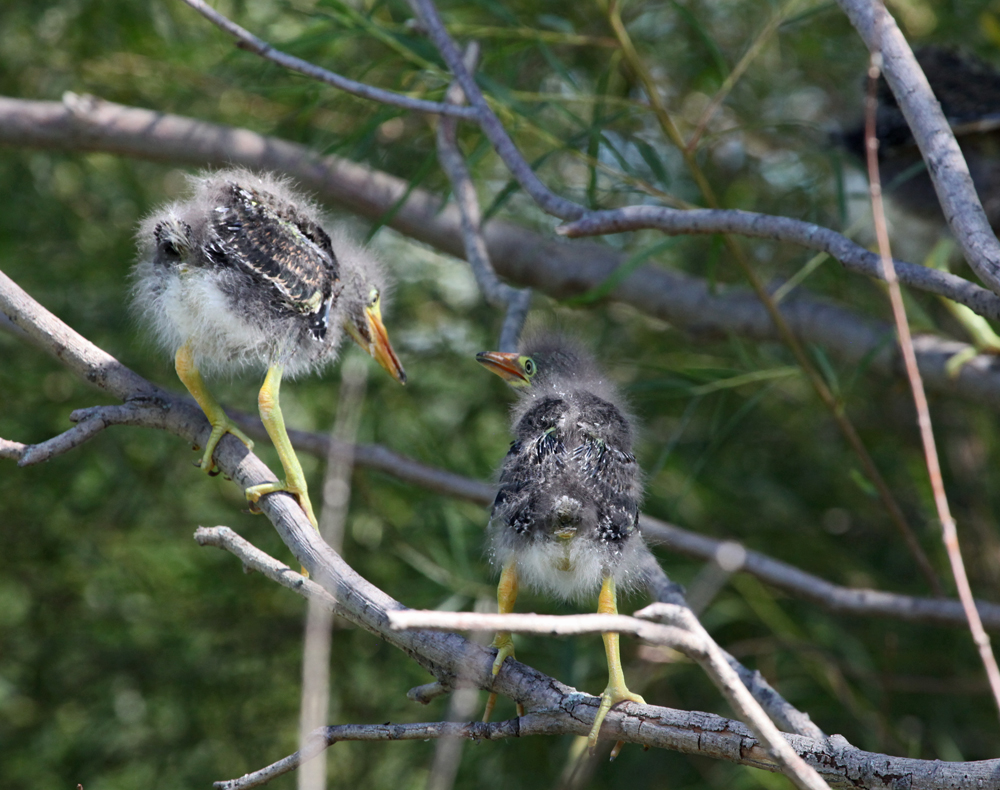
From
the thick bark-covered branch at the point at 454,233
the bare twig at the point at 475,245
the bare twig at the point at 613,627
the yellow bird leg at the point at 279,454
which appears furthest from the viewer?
the thick bark-covered branch at the point at 454,233

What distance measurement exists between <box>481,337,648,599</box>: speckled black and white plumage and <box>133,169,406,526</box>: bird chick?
41 centimetres

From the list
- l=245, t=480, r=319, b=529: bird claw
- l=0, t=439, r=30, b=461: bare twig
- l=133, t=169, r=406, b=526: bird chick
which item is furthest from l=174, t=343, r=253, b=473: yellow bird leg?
l=0, t=439, r=30, b=461: bare twig

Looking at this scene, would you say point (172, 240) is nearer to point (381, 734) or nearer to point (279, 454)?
point (279, 454)

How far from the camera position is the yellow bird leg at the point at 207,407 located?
1784 mm

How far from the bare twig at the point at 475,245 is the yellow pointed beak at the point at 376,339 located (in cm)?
24

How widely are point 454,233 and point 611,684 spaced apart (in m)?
1.88

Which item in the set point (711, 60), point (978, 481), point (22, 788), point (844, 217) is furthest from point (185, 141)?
point (978, 481)

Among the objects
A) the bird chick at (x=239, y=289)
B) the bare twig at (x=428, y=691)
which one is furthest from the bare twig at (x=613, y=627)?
the bird chick at (x=239, y=289)

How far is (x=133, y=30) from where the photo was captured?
3.17 metres

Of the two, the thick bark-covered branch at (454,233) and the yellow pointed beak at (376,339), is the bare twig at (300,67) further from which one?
the thick bark-covered branch at (454,233)

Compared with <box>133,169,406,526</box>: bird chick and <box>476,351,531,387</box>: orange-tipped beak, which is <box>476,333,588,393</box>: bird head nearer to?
<box>476,351,531,387</box>: orange-tipped beak

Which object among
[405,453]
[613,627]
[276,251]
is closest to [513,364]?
[276,251]

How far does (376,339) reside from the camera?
7.16 feet

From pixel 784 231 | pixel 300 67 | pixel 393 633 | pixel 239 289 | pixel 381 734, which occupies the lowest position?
pixel 381 734
